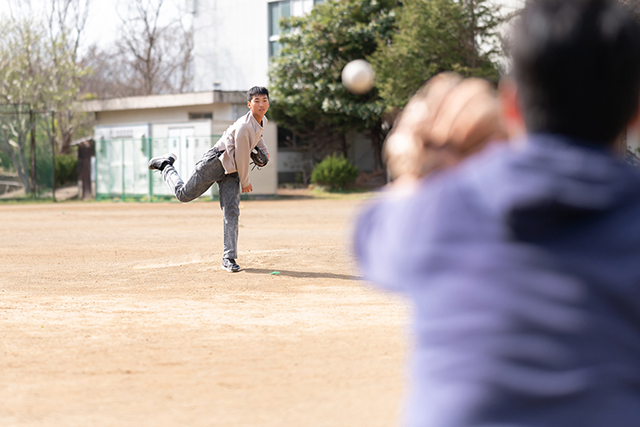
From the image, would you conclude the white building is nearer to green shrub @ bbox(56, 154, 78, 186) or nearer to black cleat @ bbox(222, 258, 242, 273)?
green shrub @ bbox(56, 154, 78, 186)

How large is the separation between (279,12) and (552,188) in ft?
134

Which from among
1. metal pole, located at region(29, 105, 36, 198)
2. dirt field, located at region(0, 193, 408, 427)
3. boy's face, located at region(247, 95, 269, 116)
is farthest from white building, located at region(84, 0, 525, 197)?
boy's face, located at region(247, 95, 269, 116)

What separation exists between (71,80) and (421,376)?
3946cm


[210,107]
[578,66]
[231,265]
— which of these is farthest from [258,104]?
[210,107]

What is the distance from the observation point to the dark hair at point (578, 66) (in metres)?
1.38

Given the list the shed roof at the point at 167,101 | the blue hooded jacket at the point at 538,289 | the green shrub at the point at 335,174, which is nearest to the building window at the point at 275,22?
the shed roof at the point at 167,101

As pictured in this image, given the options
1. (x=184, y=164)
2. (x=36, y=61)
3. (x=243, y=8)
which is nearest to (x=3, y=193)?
(x=184, y=164)

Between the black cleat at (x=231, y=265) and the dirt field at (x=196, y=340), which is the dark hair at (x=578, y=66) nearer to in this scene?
the dirt field at (x=196, y=340)

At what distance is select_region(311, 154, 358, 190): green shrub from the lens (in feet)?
103

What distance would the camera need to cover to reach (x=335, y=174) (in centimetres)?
3123

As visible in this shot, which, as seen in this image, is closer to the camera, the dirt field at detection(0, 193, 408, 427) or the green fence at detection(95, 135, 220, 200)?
the dirt field at detection(0, 193, 408, 427)

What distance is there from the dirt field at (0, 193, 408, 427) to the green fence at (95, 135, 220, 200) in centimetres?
1571

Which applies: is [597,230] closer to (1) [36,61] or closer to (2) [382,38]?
(2) [382,38]

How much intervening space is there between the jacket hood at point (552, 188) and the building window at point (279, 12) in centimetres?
3861
